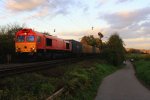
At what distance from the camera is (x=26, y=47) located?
3494 centimetres

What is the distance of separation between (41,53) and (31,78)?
18.9 metres

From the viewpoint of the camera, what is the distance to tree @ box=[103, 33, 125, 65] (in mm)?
80188

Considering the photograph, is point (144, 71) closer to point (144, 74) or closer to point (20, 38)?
point (144, 74)

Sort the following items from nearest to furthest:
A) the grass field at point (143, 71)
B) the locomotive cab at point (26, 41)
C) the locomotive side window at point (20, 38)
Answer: the locomotive cab at point (26, 41), the locomotive side window at point (20, 38), the grass field at point (143, 71)

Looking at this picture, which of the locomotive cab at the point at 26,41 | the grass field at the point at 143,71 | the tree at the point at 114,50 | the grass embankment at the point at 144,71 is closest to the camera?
the locomotive cab at the point at 26,41

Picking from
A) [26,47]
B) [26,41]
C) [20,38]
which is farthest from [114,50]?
[26,47]

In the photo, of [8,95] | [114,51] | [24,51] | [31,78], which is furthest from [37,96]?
[114,51]

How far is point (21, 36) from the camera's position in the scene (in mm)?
35875

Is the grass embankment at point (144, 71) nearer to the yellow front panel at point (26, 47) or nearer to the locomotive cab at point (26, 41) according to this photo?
the yellow front panel at point (26, 47)

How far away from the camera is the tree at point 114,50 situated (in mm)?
80188

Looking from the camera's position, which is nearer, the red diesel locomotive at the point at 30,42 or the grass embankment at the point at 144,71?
the red diesel locomotive at the point at 30,42

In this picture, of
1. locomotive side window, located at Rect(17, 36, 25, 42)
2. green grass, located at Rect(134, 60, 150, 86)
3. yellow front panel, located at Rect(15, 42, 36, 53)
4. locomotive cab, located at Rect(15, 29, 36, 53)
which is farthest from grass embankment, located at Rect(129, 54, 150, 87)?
locomotive side window, located at Rect(17, 36, 25, 42)

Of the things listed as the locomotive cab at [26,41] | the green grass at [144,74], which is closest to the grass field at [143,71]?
the green grass at [144,74]

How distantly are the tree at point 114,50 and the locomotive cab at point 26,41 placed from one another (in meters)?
46.4
